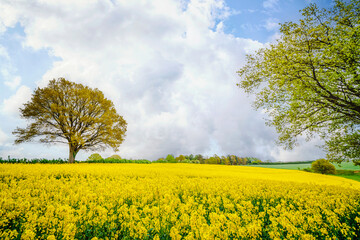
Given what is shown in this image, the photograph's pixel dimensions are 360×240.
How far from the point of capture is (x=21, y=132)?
29.1m

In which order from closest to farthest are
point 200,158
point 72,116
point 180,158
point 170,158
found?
point 72,116
point 170,158
point 180,158
point 200,158

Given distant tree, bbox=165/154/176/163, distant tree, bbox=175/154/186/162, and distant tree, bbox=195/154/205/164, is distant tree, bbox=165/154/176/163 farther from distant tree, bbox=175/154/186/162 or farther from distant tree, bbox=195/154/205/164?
distant tree, bbox=195/154/205/164

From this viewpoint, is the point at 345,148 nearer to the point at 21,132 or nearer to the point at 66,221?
the point at 66,221

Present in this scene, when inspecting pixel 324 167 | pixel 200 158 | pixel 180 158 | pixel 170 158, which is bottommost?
pixel 324 167

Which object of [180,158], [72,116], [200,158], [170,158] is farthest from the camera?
[200,158]

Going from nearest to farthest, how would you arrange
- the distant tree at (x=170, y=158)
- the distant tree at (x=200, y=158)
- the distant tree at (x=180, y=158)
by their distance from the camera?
the distant tree at (x=170, y=158)
the distant tree at (x=180, y=158)
the distant tree at (x=200, y=158)

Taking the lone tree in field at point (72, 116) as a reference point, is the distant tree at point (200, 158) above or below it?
below

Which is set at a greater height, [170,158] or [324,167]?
[170,158]

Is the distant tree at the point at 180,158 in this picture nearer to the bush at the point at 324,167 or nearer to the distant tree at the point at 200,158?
the distant tree at the point at 200,158

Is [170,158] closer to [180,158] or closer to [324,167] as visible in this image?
[180,158]

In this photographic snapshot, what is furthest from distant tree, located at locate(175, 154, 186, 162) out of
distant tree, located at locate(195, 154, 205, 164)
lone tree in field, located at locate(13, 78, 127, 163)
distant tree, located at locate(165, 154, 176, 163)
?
lone tree in field, located at locate(13, 78, 127, 163)

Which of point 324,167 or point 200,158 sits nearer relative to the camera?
point 324,167

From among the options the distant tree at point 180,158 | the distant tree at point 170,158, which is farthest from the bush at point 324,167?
the distant tree at point 180,158

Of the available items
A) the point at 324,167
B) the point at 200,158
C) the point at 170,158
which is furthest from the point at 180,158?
the point at 324,167
